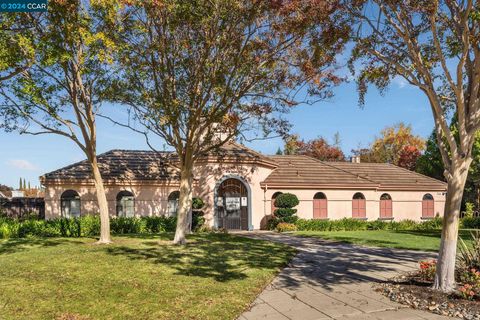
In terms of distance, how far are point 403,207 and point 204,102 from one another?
76.1 ft

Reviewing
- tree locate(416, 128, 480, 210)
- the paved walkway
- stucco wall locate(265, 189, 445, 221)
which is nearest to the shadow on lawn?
the paved walkway

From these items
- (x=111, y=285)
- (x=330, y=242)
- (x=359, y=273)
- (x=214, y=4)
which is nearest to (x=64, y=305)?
(x=111, y=285)

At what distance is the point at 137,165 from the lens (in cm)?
2652

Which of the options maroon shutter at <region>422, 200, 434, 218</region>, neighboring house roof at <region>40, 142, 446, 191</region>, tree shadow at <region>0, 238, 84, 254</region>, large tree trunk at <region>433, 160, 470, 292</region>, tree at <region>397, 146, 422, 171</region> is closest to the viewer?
large tree trunk at <region>433, 160, 470, 292</region>

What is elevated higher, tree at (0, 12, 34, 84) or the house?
tree at (0, 12, 34, 84)

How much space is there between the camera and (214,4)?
1357 cm

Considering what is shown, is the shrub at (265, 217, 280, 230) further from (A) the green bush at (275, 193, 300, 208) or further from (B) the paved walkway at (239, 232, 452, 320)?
(B) the paved walkway at (239, 232, 452, 320)

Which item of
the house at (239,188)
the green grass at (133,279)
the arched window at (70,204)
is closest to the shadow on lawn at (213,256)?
the green grass at (133,279)

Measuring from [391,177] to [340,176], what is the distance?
5.57 m

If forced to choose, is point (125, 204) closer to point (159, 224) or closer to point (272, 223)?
point (159, 224)

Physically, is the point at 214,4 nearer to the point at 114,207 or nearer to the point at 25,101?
the point at 25,101

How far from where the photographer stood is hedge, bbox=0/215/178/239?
65.6 ft

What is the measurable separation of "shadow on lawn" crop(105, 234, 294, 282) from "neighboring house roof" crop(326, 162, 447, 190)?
59.2ft

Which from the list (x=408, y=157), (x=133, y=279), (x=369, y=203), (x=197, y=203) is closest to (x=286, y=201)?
(x=197, y=203)
